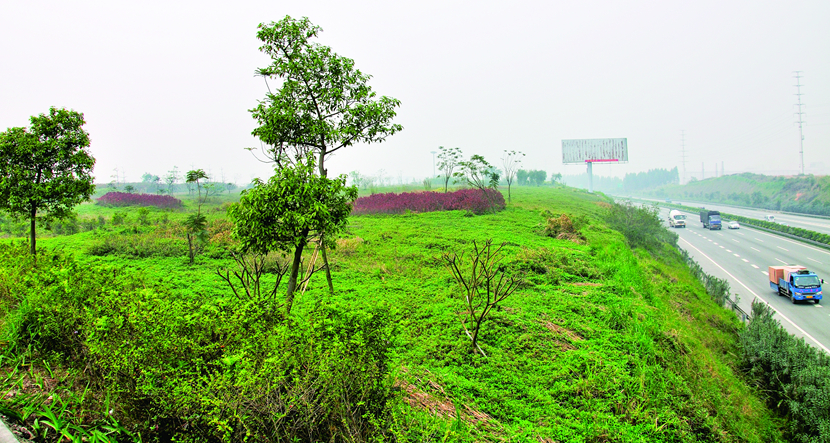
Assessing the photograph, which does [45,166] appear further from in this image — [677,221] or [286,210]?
[677,221]

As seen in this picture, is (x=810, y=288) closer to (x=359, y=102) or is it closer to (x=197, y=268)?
(x=359, y=102)

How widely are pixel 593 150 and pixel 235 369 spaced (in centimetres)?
6597

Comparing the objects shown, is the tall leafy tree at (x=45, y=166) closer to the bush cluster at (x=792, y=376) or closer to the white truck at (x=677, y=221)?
the bush cluster at (x=792, y=376)

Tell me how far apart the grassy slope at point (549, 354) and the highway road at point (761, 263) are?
7071 millimetres

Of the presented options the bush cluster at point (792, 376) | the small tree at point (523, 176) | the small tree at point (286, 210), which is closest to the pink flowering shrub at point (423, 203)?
the bush cluster at point (792, 376)

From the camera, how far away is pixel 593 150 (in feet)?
200

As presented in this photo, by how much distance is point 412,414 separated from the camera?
3729mm

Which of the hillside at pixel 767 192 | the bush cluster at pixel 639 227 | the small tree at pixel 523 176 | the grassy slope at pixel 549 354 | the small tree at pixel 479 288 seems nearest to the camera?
the grassy slope at pixel 549 354

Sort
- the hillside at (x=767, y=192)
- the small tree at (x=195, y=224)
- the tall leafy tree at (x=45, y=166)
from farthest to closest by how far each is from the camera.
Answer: the hillside at (x=767, y=192) → the small tree at (x=195, y=224) → the tall leafy tree at (x=45, y=166)

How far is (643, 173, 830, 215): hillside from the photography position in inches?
1885

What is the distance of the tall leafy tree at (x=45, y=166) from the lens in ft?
24.8

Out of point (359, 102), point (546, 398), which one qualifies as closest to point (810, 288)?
point (546, 398)

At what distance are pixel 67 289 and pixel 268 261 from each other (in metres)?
4.96

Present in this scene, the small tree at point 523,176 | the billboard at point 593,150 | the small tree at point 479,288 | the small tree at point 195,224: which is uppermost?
the billboard at point 593,150
